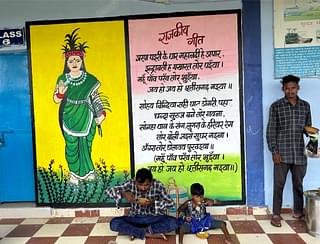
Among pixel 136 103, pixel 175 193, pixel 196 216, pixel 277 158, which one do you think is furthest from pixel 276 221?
pixel 136 103

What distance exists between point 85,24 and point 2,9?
3.03 ft

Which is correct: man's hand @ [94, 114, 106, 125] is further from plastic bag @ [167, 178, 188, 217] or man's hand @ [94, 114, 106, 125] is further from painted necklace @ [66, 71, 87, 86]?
plastic bag @ [167, 178, 188, 217]

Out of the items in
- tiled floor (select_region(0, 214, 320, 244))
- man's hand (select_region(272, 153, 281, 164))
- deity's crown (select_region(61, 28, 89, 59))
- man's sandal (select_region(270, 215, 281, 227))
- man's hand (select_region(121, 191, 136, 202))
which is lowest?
tiled floor (select_region(0, 214, 320, 244))

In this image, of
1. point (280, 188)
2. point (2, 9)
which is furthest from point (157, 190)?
point (2, 9)

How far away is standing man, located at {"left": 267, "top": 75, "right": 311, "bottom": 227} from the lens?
12.8 feet

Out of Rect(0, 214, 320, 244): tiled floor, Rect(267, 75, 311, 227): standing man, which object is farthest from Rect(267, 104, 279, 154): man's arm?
Rect(0, 214, 320, 244): tiled floor

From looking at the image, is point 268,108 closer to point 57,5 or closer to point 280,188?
point 280,188

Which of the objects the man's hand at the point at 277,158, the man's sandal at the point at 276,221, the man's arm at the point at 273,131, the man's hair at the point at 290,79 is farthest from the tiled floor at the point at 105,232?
the man's hair at the point at 290,79

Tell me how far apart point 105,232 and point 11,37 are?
2306 mm

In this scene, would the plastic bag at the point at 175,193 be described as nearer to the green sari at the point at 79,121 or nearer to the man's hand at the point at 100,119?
the green sari at the point at 79,121

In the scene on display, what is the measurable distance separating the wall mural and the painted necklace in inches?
0.4

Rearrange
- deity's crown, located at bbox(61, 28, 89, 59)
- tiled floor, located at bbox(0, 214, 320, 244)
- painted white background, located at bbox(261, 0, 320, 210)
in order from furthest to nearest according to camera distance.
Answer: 1. deity's crown, located at bbox(61, 28, 89, 59)
2. painted white background, located at bbox(261, 0, 320, 210)
3. tiled floor, located at bbox(0, 214, 320, 244)

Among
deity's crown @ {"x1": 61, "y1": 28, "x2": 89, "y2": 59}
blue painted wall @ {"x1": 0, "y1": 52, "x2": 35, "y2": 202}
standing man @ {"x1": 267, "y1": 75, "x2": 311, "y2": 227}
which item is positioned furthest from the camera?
blue painted wall @ {"x1": 0, "y1": 52, "x2": 35, "y2": 202}

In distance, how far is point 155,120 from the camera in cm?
434
